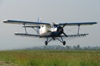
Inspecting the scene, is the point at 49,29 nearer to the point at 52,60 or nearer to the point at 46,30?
the point at 46,30

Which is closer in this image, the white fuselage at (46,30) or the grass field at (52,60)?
the grass field at (52,60)

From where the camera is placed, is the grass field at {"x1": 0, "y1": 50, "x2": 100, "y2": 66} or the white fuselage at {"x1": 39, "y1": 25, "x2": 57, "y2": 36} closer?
the grass field at {"x1": 0, "y1": 50, "x2": 100, "y2": 66}

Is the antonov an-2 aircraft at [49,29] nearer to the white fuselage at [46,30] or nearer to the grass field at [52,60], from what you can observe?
the white fuselage at [46,30]

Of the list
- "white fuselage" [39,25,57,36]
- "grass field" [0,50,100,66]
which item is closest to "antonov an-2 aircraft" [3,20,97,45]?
"white fuselage" [39,25,57,36]

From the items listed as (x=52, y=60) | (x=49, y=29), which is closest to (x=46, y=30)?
(x=49, y=29)

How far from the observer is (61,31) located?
168 ft

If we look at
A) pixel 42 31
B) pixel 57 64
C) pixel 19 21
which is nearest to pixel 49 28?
pixel 42 31

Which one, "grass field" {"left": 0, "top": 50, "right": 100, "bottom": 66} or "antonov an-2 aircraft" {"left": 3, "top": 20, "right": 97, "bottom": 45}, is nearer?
"grass field" {"left": 0, "top": 50, "right": 100, "bottom": 66}

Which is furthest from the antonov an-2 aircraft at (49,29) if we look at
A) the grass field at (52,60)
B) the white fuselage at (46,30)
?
the grass field at (52,60)

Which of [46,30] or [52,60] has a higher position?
[52,60]

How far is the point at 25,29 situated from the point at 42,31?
3411 millimetres

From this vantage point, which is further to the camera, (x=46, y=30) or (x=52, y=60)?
(x=46, y=30)

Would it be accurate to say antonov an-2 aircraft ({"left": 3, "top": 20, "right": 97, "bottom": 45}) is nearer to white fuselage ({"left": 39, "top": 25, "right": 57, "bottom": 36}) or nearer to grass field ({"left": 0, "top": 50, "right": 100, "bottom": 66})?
white fuselage ({"left": 39, "top": 25, "right": 57, "bottom": 36})

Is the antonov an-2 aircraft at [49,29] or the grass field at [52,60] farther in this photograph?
the antonov an-2 aircraft at [49,29]
